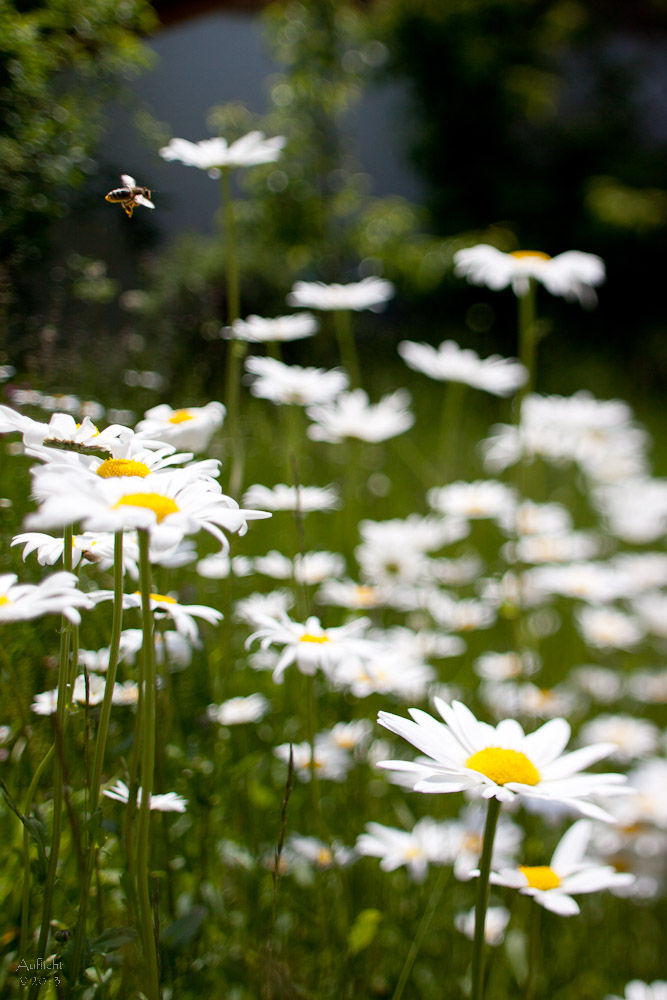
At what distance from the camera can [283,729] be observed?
36.4 inches

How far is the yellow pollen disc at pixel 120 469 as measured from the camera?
45 cm

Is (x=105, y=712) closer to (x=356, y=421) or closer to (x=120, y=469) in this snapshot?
(x=120, y=469)

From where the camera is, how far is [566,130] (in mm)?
6203

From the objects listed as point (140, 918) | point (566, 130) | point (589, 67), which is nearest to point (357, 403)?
point (140, 918)

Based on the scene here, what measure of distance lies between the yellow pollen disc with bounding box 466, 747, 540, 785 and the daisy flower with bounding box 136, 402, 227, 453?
0.90 feet

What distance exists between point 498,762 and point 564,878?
199 millimetres

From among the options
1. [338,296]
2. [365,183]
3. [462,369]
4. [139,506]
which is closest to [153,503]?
[139,506]

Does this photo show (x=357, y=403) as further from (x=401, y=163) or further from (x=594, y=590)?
(x=401, y=163)

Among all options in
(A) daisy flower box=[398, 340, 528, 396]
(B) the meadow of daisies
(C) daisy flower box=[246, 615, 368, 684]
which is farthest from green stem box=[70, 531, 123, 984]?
A: (A) daisy flower box=[398, 340, 528, 396]

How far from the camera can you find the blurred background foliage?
0.66 m

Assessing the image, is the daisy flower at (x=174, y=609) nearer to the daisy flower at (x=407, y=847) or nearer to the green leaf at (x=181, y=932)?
the green leaf at (x=181, y=932)

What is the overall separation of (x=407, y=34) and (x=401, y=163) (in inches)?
33.3

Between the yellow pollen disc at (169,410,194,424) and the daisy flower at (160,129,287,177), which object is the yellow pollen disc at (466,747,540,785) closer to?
the yellow pollen disc at (169,410,194,424)

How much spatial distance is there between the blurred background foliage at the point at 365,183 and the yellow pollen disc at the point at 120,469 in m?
0.24
